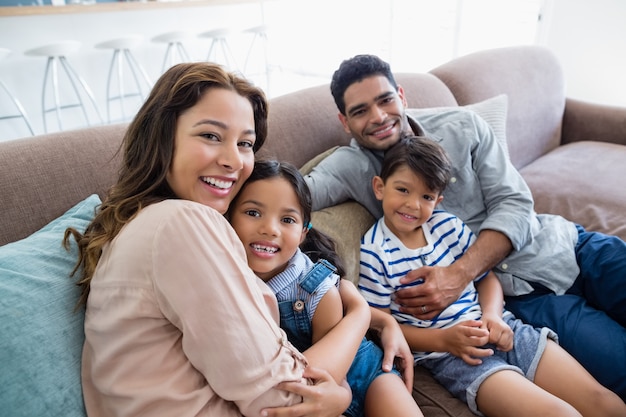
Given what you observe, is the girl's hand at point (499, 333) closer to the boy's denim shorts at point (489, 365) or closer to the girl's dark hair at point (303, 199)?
the boy's denim shorts at point (489, 365)

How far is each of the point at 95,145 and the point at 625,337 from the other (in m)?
1.54

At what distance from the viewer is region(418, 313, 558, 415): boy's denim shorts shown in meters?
1.16

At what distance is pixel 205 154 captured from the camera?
3.04 ft

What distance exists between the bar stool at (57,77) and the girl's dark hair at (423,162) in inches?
130

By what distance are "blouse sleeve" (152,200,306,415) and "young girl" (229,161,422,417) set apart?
315 mm

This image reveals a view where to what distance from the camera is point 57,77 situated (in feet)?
13.4

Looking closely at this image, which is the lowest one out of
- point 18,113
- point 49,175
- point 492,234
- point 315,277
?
point 18,113

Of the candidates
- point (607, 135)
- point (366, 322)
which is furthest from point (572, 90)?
point (366, 322)

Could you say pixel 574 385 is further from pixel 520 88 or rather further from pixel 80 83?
pixel 80 83

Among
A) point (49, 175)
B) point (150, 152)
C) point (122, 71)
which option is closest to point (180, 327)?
point (150, 152)

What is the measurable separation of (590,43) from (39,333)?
4262 mm

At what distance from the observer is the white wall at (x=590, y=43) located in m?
3.53

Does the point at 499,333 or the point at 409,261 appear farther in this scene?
the point at 409,261

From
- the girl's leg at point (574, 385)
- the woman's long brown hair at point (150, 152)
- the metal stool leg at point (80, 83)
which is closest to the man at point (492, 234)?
the girl's leg at point (574, 385)
